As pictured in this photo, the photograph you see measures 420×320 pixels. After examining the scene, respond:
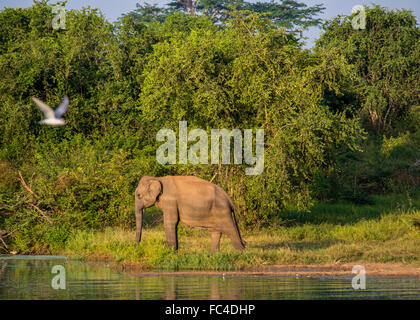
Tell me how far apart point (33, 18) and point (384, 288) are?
27.3 m

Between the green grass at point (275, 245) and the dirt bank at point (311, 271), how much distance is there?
31 cm

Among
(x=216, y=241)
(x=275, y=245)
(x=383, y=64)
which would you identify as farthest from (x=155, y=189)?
(x=383, y=64)

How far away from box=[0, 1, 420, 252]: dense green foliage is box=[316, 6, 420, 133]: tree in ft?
32.4

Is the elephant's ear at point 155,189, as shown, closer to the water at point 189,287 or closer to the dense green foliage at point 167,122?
the water at point 189,287

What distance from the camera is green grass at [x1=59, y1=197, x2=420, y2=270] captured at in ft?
51.2

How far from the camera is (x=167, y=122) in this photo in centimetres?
2358

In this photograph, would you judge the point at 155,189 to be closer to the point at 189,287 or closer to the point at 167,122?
the point at 189,287

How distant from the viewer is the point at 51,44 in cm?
3147

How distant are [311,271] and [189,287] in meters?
3.48

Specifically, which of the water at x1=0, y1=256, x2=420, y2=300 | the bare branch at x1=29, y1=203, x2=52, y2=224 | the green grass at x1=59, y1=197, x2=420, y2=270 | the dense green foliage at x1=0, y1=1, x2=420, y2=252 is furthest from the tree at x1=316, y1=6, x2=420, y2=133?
the water at x1=0, y1=256, x2=420, y2=300

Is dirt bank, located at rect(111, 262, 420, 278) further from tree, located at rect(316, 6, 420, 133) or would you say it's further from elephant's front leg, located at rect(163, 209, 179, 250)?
tree, located at rect(316, 6, 420, 133)
